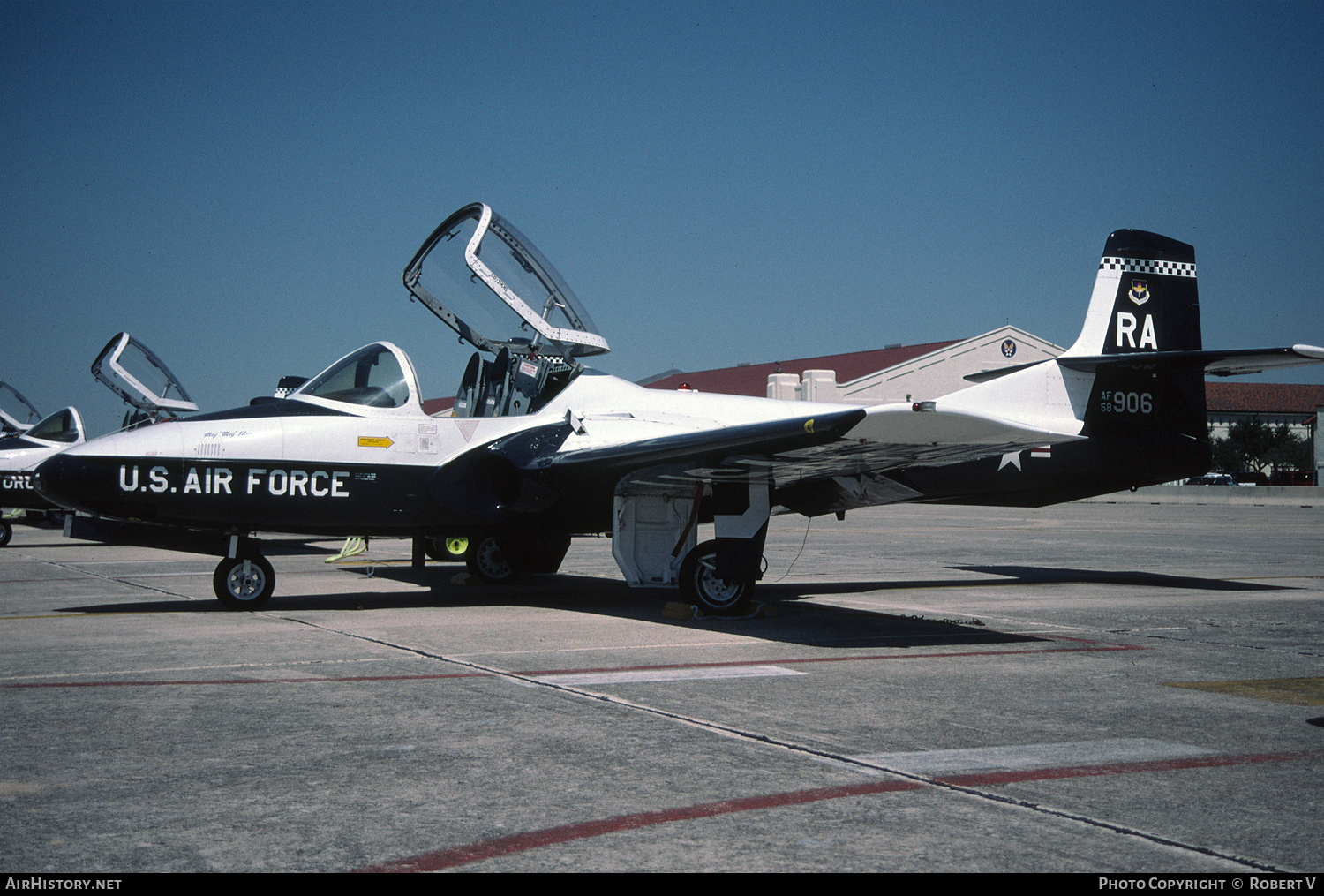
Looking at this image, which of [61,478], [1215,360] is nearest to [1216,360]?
[1215,360]

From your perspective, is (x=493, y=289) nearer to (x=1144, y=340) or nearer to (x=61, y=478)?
(x=61, y=478)

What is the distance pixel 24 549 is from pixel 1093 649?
19.3 metres

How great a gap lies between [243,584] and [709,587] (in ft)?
14.8

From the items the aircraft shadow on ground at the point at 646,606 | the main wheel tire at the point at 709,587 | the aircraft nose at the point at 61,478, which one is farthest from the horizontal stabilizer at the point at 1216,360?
the aircraft nose at the point at 61,478

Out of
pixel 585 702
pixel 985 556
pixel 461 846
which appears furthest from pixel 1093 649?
pixel 985 556

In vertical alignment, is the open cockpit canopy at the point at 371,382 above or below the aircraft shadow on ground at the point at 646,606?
above

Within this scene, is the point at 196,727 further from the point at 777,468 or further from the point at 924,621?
the point at 924,621

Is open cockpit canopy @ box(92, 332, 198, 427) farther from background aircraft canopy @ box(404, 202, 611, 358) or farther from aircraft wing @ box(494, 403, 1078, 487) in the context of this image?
aircraft wing @ box(494, 403, 1078, 487)

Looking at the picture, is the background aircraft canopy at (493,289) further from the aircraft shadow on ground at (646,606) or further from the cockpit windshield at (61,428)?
the cockpit windshield at (61,428)

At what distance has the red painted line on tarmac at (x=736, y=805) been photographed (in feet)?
11.1

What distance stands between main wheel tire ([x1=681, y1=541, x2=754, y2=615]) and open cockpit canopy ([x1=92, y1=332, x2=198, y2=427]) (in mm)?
12207

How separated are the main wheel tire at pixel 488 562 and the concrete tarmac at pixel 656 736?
5.32ft

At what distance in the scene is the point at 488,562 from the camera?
13250 millimetres

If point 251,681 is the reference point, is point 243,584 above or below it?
above
